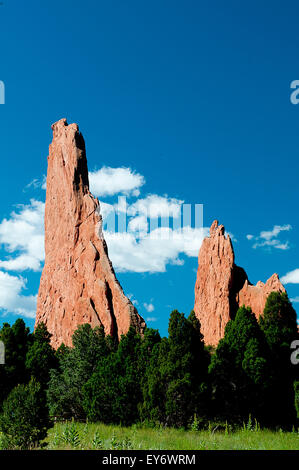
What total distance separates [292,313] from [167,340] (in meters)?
15.8

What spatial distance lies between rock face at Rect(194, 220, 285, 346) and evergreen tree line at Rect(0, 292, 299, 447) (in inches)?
1271

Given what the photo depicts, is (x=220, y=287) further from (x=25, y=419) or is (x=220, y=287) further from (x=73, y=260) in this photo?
(x=25, y=419)

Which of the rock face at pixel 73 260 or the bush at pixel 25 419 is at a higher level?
the rock face at pixel 73 260

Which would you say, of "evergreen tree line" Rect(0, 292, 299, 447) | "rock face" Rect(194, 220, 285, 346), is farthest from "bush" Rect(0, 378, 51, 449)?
"rock face" Rect(194, 220, 285, 346)

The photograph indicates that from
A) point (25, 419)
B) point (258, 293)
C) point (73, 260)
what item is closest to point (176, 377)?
point (25, 419)

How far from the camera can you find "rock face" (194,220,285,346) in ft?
223

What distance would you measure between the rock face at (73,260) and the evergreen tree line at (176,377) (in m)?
21.0

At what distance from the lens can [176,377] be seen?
2406 centimetres

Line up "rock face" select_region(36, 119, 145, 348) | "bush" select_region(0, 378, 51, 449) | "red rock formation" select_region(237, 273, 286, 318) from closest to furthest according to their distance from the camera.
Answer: "bush" select_region(0, 378, 51, 449) < "rock face" select_region(36, 119, 145, 348) < "red rock formation" select_region(237, 273, 286, 318)

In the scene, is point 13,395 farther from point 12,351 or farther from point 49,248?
point 49,248

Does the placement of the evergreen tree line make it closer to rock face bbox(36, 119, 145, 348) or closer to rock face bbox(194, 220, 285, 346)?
rock face bbox(36, 119, 145, 348)

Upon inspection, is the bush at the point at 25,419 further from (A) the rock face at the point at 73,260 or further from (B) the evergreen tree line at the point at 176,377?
(A) the rock face at the point at 73,260

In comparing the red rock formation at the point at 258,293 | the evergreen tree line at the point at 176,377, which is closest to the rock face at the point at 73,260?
the red rock formation at the point at 258,293

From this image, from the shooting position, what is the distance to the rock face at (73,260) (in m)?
56.6
